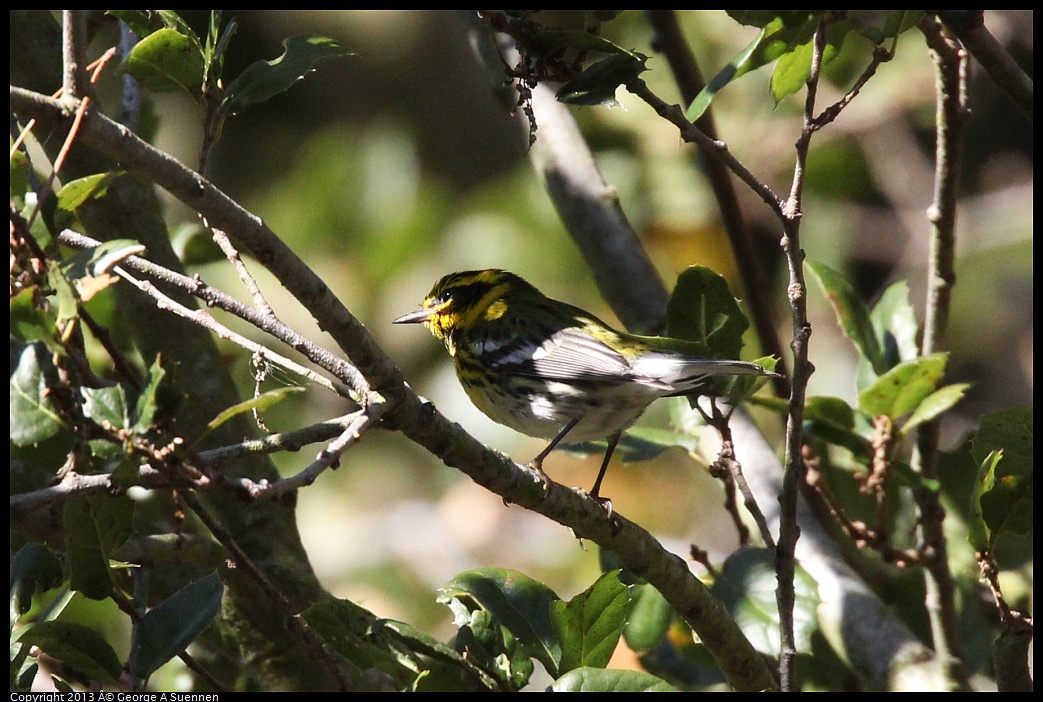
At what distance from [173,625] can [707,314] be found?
1325mm

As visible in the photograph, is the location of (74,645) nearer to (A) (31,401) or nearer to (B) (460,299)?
(A) (31,401)

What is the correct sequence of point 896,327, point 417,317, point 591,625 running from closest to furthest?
point 591,625, point 896,327, point 417,317

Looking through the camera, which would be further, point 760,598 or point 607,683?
point 760,598

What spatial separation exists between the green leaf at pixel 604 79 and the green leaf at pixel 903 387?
43.1 inches

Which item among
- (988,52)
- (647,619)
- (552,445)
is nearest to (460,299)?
(552,445)

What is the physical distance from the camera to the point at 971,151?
21.4 ft

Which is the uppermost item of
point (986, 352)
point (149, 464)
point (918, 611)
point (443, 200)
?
point (443, 200)

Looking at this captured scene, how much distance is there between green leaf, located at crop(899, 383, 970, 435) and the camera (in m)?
2.45

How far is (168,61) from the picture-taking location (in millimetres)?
1912

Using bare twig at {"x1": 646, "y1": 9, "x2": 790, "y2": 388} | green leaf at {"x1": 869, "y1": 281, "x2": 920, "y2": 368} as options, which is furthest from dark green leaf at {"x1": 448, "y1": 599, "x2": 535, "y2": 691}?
bare twig at {"x1": 646, "y1": 9, "x2": 790, "y2": 388}

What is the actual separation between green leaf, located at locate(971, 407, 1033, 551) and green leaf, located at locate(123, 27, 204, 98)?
170 centimetres

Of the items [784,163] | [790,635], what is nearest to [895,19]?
[790,635]
